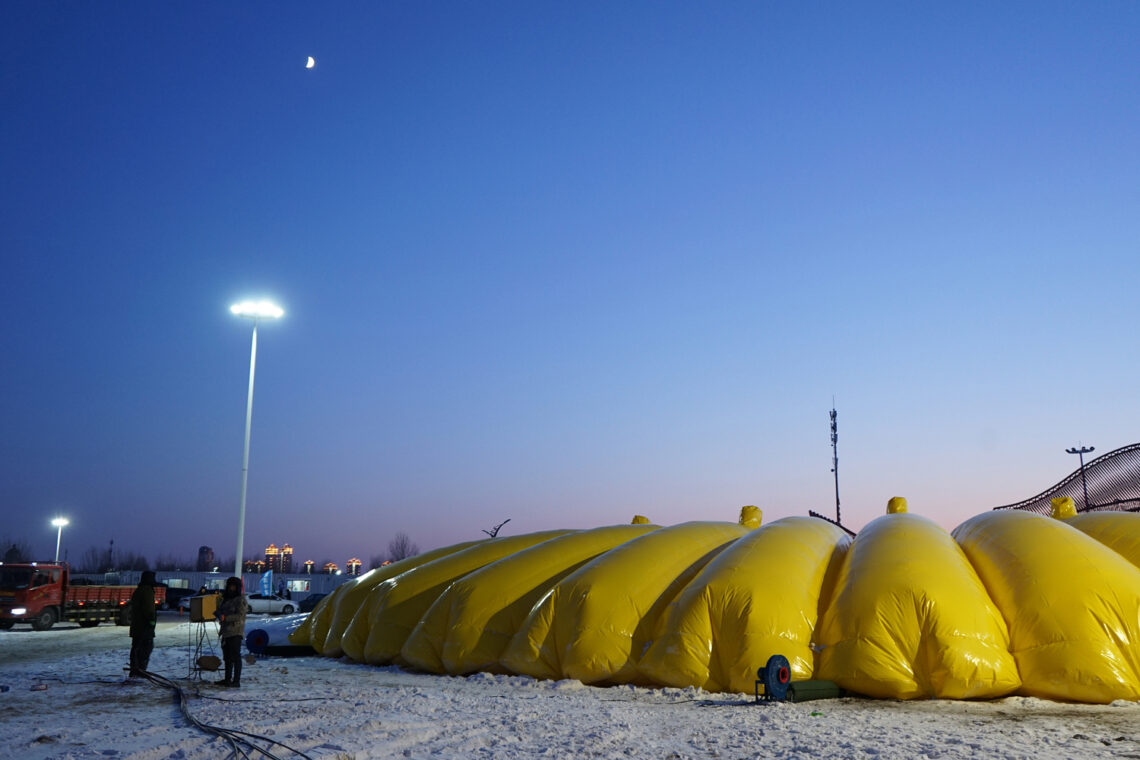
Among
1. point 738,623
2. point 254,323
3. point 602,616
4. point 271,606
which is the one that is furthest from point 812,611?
point 271,606

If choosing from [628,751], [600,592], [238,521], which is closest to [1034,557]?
[600,592]

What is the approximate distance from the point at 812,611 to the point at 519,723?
5016 millimetres

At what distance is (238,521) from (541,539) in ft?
37.8

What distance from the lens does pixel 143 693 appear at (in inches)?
460

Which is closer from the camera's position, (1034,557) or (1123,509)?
(1034,557)

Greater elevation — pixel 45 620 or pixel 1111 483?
pixel 1111 483

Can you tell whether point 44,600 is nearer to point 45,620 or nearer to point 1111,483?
point 45,620

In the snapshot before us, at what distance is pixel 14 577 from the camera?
88.0 feet

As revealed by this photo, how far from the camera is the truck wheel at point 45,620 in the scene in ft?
87.9

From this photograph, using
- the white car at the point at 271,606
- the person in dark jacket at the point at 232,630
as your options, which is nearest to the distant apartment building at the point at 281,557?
the white car at the point at 271,606

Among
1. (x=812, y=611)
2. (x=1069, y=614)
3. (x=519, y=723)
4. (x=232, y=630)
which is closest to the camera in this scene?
(x=519, y=723)

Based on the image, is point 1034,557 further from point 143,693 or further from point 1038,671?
point 143,693

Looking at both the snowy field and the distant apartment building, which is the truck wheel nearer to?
the snowy field

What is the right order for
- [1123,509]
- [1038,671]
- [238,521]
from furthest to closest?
[238,521] → [1123,509] → [1038,671]
